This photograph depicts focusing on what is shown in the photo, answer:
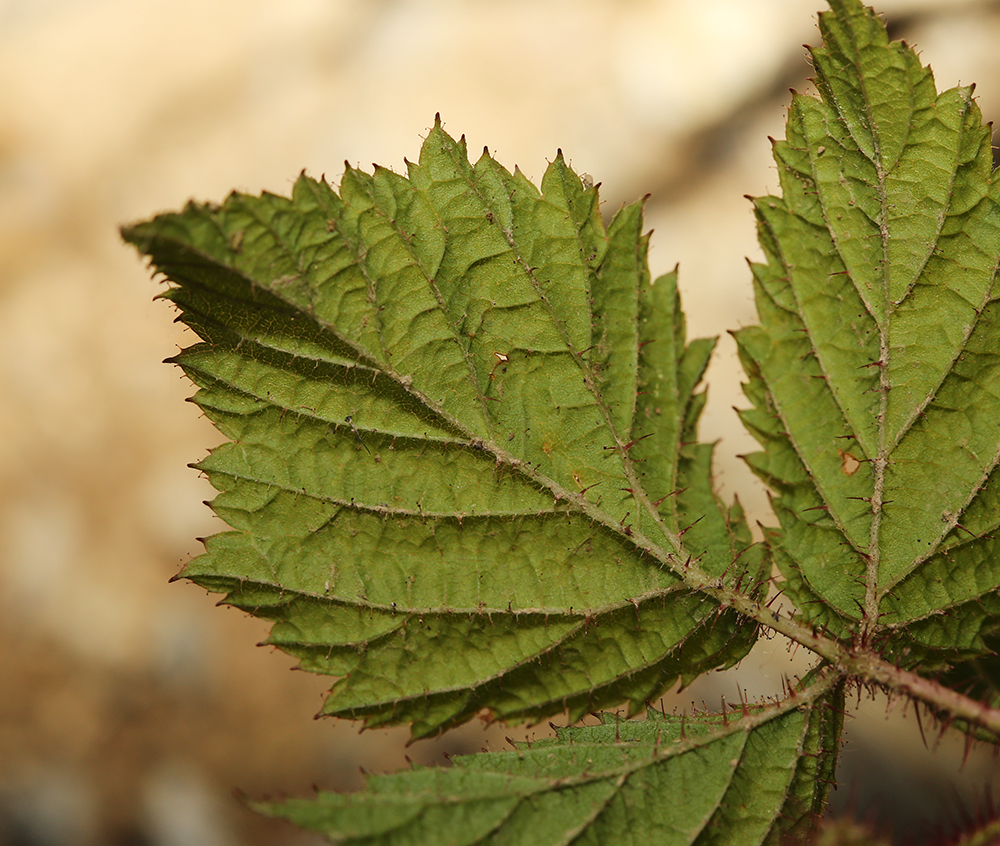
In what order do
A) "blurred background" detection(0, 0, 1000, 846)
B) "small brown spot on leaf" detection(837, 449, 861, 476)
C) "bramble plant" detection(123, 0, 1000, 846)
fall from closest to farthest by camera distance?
1. "bramble plant" detection(123, 0, 1000, 846)
2. "small brown spot on leaf" detection(837, 449, 861, 476)
3. "blurred background" detection(0, 0, 1000, 846)

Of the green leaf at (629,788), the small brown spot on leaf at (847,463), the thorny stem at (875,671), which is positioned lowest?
the green leaf at (629,788)

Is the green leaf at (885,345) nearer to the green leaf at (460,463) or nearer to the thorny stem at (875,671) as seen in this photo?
the thorny stem at (875,671)

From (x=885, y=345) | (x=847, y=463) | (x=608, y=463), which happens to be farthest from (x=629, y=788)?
(x=885, y=345)

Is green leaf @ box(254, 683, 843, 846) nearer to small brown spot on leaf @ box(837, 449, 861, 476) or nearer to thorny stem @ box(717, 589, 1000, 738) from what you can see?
thorny stem @ box(717, 589, 1000, 738)

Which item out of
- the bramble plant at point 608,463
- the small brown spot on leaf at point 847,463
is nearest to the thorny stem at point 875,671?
the bramble plant at point 608,463

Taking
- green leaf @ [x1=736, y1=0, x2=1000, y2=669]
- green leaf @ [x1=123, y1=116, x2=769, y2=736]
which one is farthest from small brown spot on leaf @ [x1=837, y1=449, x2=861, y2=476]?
green leaf @ [x1=123, y1=116, x2=769, y2=736]

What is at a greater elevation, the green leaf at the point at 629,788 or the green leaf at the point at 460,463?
the green leaf at the point at 460,463
